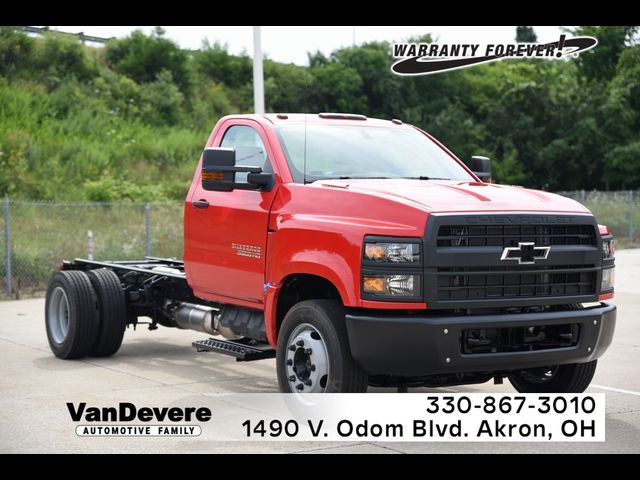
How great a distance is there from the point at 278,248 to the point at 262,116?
1.46 m

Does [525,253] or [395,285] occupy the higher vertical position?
[525,253]

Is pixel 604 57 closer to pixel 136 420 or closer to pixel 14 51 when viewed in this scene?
pixel 14 51

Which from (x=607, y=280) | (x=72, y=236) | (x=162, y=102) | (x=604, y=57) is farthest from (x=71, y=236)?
(x=604, y=57)

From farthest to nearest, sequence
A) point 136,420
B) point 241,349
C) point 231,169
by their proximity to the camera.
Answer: point 241,349
point 231,169
point 136,420

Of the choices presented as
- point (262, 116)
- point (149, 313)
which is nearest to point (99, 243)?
point (149, 313)

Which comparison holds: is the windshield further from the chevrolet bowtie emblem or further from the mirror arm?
the chevrolet bowtie emblem

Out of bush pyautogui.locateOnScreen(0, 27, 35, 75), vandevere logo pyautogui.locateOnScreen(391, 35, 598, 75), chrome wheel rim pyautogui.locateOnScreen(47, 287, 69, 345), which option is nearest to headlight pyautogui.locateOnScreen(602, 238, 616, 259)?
vandevere logo pyautogui.locateOnScreen(391, 35, 598, 75)

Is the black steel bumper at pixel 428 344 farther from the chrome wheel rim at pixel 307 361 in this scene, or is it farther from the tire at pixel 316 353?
the chrome wheel rim at pixel 307 361

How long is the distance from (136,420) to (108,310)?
2979mm

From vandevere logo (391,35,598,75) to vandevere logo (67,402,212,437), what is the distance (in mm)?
3173

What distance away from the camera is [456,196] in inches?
280

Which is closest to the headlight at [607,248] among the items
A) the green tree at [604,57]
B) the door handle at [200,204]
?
the door handle at [200,204]

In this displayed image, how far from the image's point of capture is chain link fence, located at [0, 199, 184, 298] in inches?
722

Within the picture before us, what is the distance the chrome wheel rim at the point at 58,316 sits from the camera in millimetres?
10727
